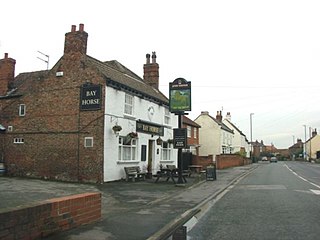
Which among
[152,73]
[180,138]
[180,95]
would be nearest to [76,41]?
[180,95]

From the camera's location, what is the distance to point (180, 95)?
20.8m

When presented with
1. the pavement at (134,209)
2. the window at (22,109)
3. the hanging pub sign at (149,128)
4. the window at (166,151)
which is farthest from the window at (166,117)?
the window at (22,109)

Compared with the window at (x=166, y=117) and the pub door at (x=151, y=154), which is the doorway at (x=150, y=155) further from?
the window at (x=166, y=117)

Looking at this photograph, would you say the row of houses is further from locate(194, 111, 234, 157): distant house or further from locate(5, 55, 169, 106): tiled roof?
locate(194, 111, 234, 157): distant house

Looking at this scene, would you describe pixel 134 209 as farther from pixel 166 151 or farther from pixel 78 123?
pixel 166 151

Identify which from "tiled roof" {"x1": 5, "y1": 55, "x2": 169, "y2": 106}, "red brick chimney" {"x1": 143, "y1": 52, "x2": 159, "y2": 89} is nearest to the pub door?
"tiled roof" {"x1": 5, "y1": 55, "x2": 169, "y2": 106}

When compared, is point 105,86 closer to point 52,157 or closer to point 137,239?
point 52,157

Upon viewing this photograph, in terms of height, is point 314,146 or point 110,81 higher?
point 110,81

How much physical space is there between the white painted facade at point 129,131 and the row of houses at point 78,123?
0.05 meters

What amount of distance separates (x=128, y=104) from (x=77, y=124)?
338 centimetres

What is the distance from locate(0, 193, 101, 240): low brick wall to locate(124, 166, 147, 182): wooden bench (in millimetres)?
12387

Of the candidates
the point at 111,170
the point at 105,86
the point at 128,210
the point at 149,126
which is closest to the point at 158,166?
the point at 149,126

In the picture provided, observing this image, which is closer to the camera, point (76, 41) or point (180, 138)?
point (180, 138)

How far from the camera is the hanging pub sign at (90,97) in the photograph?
66.7ft
